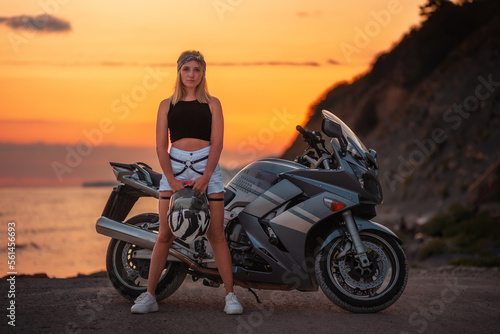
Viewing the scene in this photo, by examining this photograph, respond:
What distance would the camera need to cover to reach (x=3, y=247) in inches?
572

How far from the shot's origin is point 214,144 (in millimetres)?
5906

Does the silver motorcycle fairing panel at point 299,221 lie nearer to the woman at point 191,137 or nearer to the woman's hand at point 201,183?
the woman at point 191,137

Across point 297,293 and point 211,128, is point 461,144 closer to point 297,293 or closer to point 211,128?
point 297,293

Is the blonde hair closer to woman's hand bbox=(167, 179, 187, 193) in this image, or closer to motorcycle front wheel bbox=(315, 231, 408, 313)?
woman's hand bbox=(167, 179, 187, 193)

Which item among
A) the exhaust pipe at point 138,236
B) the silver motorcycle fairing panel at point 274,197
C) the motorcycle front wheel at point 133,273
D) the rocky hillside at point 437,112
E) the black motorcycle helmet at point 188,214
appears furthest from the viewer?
the rocky hillside at point 437,112

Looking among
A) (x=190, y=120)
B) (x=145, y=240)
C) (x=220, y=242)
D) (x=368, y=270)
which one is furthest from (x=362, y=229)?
(x=145, y=240)

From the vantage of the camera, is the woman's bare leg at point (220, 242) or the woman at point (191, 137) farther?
the woman's bare leg at point (220, 242)

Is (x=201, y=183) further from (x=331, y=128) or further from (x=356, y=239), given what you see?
(x=356, y=239)

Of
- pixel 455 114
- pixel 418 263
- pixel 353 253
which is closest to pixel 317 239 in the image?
pixel 353 253

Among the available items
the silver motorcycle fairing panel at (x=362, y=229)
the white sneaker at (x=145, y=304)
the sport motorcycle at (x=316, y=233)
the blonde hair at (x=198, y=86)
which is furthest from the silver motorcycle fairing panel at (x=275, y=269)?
the blonde hair at (x=198, y=86)

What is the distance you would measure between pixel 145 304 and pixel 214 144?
5.60ft

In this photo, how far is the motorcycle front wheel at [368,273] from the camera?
6273mm

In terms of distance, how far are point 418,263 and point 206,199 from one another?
35.0 ft

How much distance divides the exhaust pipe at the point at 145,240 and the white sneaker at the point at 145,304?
0.47 meters
